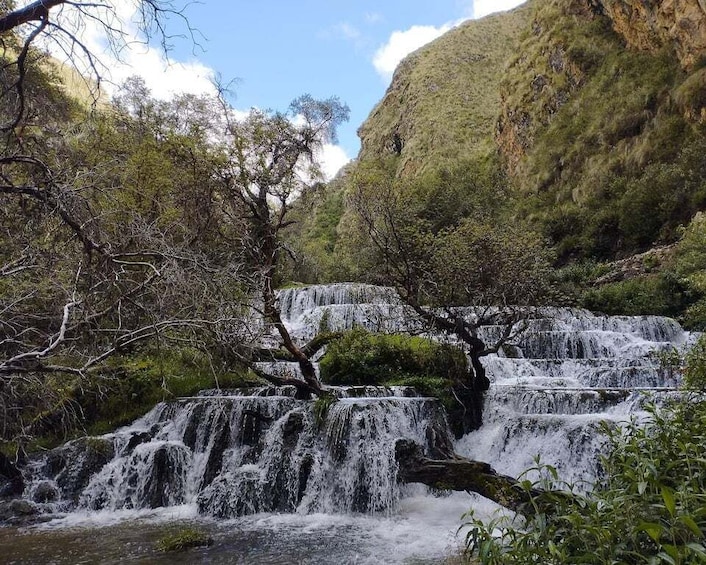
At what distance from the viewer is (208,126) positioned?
16656mm

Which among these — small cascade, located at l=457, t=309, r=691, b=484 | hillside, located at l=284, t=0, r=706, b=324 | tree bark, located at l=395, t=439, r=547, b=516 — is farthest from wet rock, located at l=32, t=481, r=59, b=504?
hillside, located at l=284, t=0, r=706, b=324

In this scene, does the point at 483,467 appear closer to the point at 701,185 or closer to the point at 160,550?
the point at 160,550

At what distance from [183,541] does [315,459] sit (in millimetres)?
2769

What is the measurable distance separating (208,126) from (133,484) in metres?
11.4

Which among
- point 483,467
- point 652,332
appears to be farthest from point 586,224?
point 483,467

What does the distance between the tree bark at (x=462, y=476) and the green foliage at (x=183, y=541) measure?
2.93 metres

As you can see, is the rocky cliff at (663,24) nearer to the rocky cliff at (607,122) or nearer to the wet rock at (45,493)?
the rocky cliff at (607,122)

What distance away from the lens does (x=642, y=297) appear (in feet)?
54.4

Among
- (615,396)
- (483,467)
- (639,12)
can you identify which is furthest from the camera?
(639,12)

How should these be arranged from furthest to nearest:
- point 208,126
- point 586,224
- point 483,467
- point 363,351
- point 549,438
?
point 586,224 < point 208,126 < point 363,351 < point 549,438 < point 483,467

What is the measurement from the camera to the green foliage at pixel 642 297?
53.2ft

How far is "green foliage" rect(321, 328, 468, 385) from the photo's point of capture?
11938 mm

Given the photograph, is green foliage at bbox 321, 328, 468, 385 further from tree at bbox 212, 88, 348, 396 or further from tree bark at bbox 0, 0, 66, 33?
tree bark at bbox 0, 0, 66, 33

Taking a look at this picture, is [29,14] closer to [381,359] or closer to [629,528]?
[629,528]
